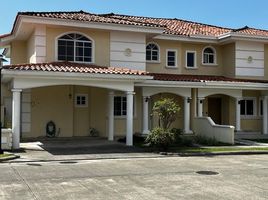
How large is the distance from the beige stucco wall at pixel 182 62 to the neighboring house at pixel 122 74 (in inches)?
2.4

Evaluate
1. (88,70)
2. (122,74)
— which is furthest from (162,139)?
(88,70)

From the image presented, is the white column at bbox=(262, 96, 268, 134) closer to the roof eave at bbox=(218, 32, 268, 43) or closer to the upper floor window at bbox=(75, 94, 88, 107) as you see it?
the roof eave at bbox=(218, 32, 268, 43)

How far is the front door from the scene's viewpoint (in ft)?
87.8

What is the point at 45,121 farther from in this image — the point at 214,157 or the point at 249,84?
the point at 249,84

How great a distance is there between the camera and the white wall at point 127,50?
22797 mm

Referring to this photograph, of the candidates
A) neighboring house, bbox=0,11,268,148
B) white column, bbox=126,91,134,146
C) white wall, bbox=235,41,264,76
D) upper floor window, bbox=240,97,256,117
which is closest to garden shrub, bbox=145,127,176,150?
white column, bbox=126,91,134,146

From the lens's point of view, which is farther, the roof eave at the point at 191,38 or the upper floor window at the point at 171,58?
the upper floor window at the point at 171,58

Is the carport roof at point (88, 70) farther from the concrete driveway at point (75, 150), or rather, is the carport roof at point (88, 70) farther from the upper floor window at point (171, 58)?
the concrete driveway at point (75, 150)

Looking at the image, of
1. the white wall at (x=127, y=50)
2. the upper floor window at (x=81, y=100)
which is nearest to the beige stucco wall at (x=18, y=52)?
the upper floor window at (x=81, y=100)

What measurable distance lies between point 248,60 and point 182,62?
13.6 feet

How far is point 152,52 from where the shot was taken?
25656 millimetres

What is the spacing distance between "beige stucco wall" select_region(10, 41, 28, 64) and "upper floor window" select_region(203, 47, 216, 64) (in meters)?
11.0

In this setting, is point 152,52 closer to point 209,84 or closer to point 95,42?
point 209,84

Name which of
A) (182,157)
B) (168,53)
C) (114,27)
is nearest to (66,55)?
(114,27)
